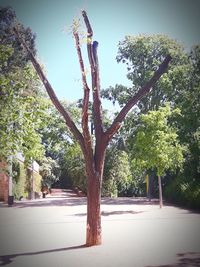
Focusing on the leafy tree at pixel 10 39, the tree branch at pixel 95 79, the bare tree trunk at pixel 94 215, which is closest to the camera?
the bare tree trunk at pixel 94 215

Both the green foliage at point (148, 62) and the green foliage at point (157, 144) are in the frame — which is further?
the green foliage at point (148, 62)

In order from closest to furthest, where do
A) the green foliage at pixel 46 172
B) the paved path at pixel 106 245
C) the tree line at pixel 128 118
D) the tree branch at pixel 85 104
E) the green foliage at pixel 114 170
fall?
1. the paved path at pixel 106 245
2. the tree branch at pixel 85 104
3. the tree line at pixel 128 118
4. the green foliage at pixel 114 170
5. the green foliage at pixel 46 172

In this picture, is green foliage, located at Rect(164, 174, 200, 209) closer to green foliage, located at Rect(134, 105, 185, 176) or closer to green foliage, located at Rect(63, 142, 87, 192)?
green foliage, located at Rect(134, 105, 185, 176)

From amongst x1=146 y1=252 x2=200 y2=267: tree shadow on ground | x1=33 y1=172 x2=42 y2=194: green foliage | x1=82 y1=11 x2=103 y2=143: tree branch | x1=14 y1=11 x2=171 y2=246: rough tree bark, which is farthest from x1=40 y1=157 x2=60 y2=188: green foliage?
x1=146 y1=252 x2=200 y2=267: tree shadow on ground

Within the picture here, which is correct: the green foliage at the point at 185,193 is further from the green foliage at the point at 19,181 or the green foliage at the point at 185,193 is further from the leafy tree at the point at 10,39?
the green foliage at the point at 19,181

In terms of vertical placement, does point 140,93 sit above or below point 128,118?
below

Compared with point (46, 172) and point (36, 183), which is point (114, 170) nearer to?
point (36, 183)

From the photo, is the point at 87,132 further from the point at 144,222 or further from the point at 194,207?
the point at 194,207

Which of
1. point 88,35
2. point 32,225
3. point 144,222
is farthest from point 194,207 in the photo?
point 88,35

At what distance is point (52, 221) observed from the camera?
15750mm

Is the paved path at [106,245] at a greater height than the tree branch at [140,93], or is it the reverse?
the tree branch at [140,93]

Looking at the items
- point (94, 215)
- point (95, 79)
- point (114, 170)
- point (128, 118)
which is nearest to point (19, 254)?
point (94, 215)

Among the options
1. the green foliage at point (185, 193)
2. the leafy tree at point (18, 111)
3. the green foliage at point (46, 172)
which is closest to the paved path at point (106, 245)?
the leafy tree at point (18, 111)

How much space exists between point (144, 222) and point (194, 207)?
6757 millimetres
